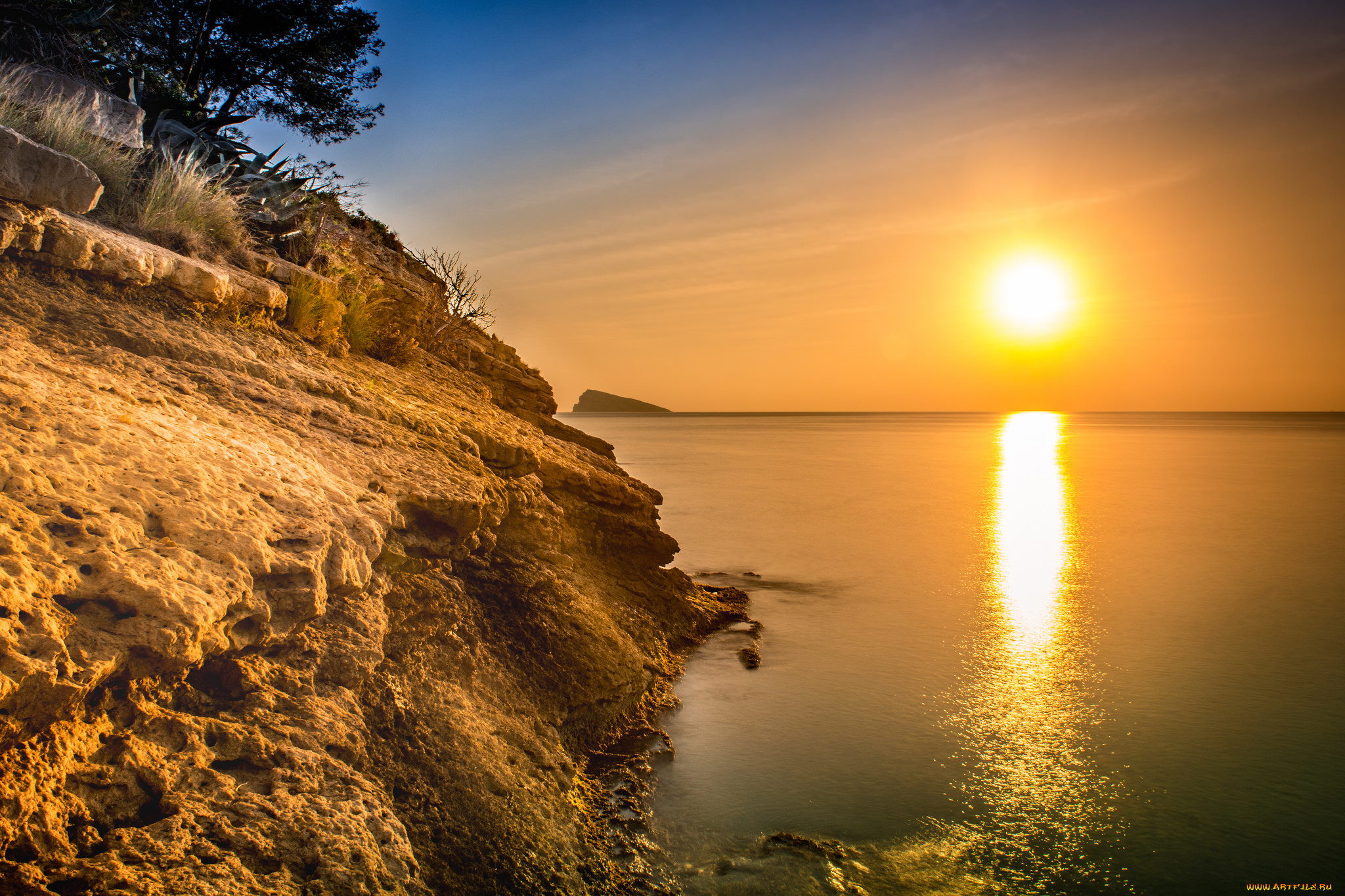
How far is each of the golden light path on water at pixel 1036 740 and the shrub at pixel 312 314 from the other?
6735 millimetres

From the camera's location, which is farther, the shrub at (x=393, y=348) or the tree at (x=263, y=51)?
the tree at (x=263, y=51)

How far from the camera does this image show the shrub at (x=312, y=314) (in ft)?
20.4

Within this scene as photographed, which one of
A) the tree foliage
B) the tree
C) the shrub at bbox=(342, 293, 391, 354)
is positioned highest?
the tree

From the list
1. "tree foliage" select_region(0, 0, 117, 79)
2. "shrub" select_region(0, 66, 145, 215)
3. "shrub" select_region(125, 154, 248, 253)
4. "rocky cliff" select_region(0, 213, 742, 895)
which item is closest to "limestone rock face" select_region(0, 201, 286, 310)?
"rocky cliff" select_region(0, 213, 742, 895)

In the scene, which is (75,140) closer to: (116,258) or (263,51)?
(116,258)

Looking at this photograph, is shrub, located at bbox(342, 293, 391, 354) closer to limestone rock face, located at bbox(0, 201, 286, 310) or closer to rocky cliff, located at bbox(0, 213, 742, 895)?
rocky cliff, located at bbox(0, 213, 742, 895)

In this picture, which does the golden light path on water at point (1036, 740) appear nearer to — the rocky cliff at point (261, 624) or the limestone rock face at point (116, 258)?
the rocky cliff at point (261, 624)

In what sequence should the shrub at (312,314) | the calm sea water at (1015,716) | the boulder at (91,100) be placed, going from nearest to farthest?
the calm sea water at (1015,716) < the shrub at (312,314) < the boulder at (91,100)

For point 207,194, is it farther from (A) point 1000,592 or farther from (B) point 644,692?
(A) point 1000,592

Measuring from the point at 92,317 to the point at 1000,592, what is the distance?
39.9 ft

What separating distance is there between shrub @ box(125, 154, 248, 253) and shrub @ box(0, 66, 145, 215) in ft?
0.48

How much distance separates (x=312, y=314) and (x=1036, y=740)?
7663 mm

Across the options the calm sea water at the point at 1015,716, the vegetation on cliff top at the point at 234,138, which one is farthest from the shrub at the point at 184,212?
the calm sea water at the point at 1015,716

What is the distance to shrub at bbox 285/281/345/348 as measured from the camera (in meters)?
6.23
